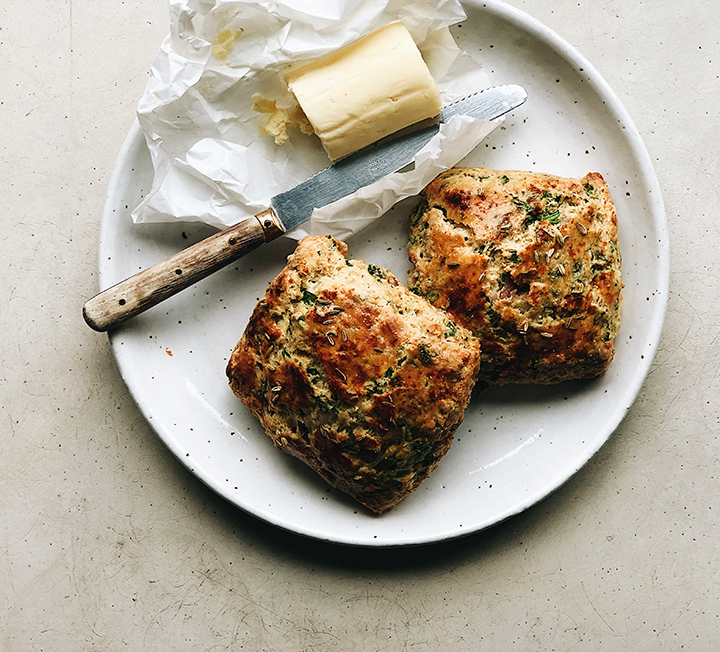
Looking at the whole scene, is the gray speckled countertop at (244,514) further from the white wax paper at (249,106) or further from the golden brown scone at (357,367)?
the golden brown scone at (357,367)

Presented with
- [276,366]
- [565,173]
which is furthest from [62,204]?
[565,173]

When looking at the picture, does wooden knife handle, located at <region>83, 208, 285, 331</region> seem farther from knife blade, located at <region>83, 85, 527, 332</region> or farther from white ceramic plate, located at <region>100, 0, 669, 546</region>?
white ceramic plate, located at <region>100, 0, 669, 546</region>

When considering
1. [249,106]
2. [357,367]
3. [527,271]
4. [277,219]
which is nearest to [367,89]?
[249,106]

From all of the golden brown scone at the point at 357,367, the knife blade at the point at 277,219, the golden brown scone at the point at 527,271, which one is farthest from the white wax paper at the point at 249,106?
the golden brown scone at the point at 357,367

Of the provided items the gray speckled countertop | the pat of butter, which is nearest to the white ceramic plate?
the gray speckled countertop

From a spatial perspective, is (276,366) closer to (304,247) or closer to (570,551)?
(304,247)
